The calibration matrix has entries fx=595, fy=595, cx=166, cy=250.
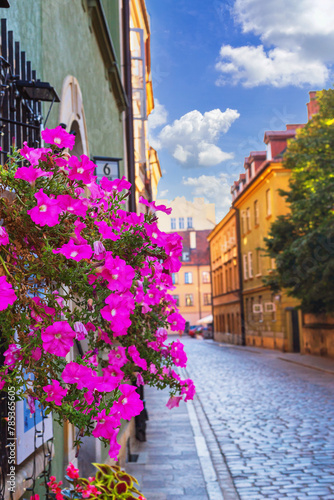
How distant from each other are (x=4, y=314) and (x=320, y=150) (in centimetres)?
2072

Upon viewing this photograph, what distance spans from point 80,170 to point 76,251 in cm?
36

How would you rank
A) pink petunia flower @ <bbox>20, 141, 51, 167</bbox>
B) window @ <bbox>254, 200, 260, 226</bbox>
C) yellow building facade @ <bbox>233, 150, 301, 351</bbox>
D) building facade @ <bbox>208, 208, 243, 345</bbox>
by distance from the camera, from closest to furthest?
1. pink petunia flower @ <bbox>20, 141, 51, 167</bbox>
2. yellow building facade @ <bbox>233, 150, 301, 351</bbox>
3. window @ <bbox>254, 200, 260, 226</bbox>
4. building facade @ <bbox>208, 208, 243, 345</bbox>

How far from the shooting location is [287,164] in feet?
78.2

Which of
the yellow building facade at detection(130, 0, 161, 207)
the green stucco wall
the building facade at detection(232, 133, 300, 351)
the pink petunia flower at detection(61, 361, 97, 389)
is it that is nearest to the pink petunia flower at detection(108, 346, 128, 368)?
the pink petunia flower at detection(61, 361, 97, 389)

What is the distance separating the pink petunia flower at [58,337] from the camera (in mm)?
1666

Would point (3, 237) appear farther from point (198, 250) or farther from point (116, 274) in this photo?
point (198, 250)

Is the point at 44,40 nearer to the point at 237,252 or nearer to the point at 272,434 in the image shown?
the point at 272,434

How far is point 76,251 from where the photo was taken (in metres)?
1.73

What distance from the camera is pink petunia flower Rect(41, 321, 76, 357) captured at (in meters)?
1.67

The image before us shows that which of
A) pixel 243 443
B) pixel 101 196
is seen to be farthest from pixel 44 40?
pixel 243 443

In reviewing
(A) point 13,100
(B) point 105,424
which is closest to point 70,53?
(A) point 13,100

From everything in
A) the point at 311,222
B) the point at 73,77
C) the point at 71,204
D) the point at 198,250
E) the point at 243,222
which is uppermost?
the point at 198,250

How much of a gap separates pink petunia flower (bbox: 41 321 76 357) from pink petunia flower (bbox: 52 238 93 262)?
19 cm

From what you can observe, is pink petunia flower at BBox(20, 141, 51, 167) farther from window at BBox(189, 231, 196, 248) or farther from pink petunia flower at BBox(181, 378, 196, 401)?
window at BBox(189, 231, 196, 248)
